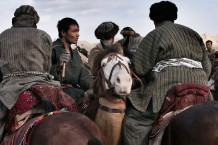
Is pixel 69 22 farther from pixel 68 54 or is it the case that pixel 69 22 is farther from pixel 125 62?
pixel 125 62

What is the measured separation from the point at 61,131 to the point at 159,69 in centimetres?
171

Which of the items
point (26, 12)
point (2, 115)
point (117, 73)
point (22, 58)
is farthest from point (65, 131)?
point (26, 12)

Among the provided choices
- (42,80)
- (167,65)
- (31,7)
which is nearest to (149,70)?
(167,65)

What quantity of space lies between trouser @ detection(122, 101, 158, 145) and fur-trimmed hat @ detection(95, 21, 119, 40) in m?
1.60

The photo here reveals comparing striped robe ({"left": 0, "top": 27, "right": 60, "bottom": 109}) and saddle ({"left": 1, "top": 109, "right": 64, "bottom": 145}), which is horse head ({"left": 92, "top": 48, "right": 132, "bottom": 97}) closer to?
striped robe ({"left": 0, "top": 27, "right": 60, "bottom": 109})

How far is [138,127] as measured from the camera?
17.5ft

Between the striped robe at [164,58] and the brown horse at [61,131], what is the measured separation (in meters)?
1.18

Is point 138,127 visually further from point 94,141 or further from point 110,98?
point 94,141

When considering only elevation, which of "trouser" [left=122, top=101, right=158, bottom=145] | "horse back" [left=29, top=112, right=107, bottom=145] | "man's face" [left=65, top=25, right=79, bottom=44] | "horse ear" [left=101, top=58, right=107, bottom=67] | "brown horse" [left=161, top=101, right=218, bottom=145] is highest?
"man's face" [left=65, top=25, right=79, bottom=44]

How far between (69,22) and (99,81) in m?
1.83

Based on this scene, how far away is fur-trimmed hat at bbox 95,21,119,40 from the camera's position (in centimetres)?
664

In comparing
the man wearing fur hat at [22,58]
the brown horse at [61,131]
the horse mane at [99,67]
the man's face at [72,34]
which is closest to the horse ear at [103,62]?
the horse mane at [99,67]

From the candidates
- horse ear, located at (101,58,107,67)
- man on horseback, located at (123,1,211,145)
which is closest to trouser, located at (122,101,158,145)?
man on horseback, located at (123,1,211,145)

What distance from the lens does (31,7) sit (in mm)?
5934
